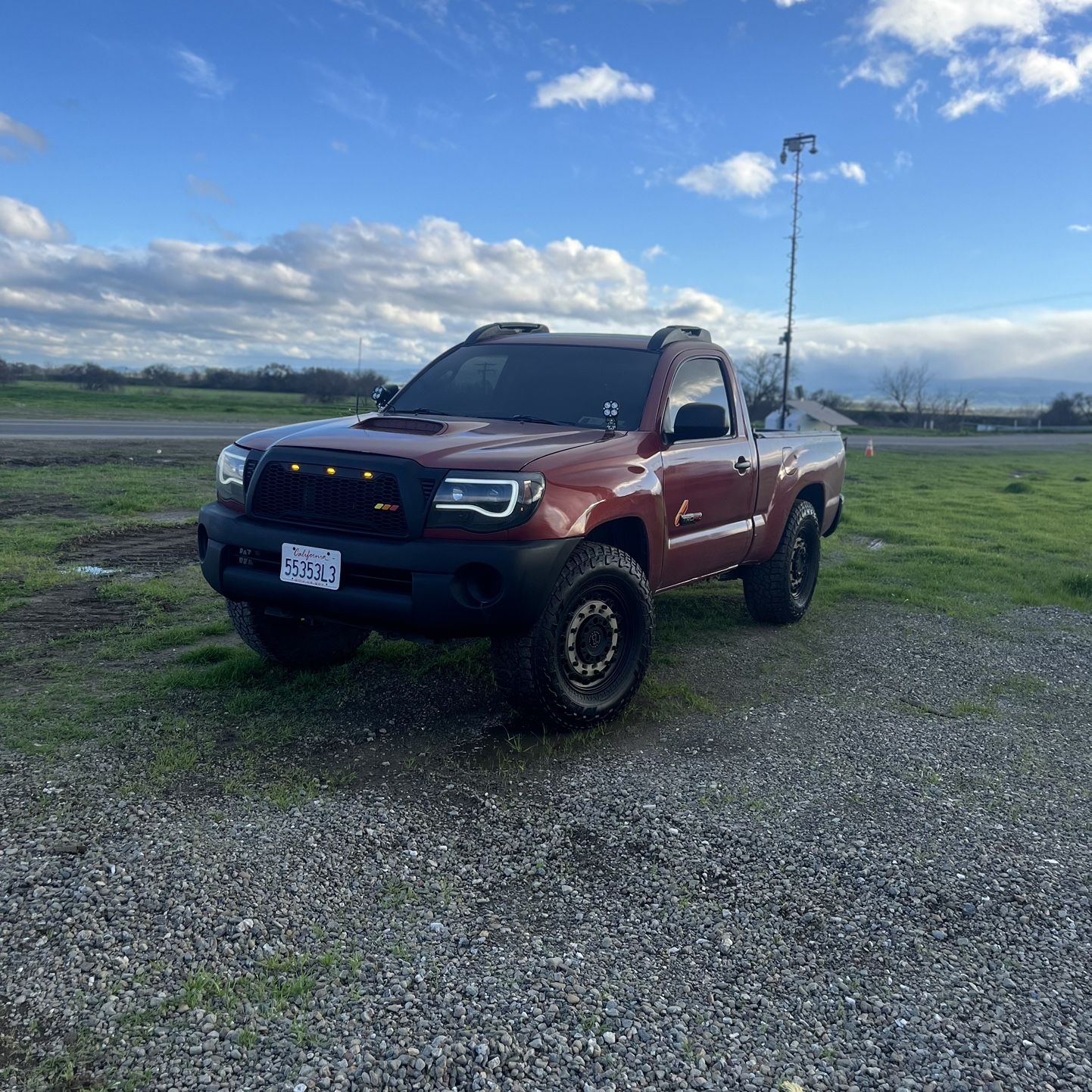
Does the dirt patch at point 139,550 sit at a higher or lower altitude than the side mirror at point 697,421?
lower

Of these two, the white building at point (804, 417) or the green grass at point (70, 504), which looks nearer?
the green grass at point (70, 504)

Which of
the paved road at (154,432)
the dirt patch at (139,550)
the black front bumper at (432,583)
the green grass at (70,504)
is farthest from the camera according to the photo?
the paved road at (154,432)

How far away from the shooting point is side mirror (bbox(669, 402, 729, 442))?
4.98 metres

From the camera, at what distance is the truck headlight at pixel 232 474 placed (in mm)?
4598

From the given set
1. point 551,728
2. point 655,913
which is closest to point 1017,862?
point 655,913

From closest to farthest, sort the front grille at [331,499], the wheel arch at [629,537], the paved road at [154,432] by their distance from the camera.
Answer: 1. the front grille at [331,499]
2. the wheel arch at [629,537]
3. the paved road at [154,432]

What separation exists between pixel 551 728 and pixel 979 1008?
2210mm

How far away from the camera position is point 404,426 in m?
4.71

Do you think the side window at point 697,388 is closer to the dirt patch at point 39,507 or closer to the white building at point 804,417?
the dirt patch at point 39,507

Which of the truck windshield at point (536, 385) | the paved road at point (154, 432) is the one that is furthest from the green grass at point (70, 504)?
the paved road at point (154, 432)

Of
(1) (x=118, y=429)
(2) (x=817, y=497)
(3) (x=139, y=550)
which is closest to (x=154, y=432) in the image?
(1) (x=118, y=429)

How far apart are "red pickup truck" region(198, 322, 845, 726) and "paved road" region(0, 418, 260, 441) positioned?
16.2 meters

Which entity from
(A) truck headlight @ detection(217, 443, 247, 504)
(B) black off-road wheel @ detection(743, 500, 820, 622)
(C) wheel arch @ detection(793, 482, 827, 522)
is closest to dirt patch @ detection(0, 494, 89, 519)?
(A) truck headlight @ detection(217, 443, 247, 504)

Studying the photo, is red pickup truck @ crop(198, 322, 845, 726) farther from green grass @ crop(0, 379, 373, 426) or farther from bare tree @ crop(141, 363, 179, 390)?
bare tree @ crop(141, 363, 179, 390)
